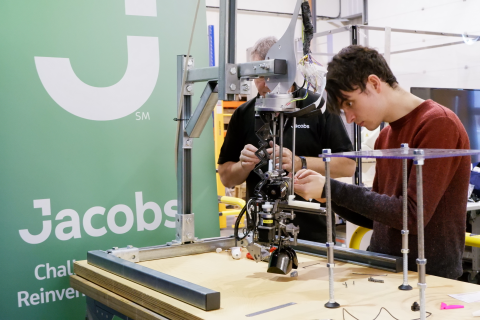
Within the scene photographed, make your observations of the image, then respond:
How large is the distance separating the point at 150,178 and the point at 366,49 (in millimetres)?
1037

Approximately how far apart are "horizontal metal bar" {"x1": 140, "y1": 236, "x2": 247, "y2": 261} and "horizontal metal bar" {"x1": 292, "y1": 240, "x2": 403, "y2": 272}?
0.27m

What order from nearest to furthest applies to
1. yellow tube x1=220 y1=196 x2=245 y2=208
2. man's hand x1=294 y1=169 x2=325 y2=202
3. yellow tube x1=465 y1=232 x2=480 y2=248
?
man's hand x1=294 y1=169 x2=325 y2=202 < yellow tube x1=465 y1=232 x2=480 y2=248 < yellow tube x1=220 y1=196 x2=245 y2=208

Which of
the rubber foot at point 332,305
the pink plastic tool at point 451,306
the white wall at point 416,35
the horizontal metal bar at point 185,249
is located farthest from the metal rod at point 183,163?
the white wall at point 416,35

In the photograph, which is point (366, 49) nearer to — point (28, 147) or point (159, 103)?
point (159, 103)

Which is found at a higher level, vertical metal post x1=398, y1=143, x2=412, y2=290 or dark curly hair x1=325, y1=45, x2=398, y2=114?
dark curly hair x1=325, y1=45, x2=398, y2=114

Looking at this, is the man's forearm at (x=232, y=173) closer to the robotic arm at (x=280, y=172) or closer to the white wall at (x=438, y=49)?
the robotic arm at (x=280, y=172)

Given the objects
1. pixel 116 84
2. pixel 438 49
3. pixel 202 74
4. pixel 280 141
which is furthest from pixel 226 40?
pixel 438 49

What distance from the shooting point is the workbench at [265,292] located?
1.16 metres

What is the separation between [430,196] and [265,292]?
518 millimetres

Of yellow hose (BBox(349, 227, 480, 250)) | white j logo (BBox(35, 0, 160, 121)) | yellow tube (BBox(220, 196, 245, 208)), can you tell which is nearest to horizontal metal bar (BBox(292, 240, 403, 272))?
white j logo (BBox(35, 0, 160, 121))

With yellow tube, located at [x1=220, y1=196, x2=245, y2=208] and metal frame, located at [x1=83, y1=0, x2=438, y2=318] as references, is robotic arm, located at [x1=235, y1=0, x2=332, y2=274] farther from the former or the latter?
yellow tube, located at [x1=220, y1=196, x2=245, y2=208]

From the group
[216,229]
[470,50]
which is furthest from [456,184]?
[470,50]

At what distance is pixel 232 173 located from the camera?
2377mm

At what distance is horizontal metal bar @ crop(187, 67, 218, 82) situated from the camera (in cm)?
165
